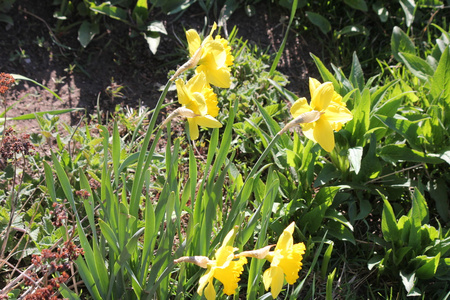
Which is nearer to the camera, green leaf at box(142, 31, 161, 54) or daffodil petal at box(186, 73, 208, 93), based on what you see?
daffodil petal at box(186, 73, 208, 93)

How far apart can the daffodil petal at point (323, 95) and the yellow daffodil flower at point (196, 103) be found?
0.27 m

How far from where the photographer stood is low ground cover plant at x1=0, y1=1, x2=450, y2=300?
145 cm

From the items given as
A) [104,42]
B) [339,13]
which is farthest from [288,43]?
[104,42]

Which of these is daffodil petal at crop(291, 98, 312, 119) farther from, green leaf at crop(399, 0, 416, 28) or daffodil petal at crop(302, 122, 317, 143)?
green leaf at crop(399, 0, 416, 28)

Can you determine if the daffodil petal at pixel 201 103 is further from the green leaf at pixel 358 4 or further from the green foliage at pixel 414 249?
the green leaf at pixel 358 4

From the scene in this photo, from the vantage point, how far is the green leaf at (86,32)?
2.67 meters

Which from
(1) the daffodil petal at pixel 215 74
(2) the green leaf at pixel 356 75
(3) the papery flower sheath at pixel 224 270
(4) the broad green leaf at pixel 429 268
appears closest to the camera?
(3) the papery flower sheath at pixel 224 270

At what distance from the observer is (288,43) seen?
308 cm

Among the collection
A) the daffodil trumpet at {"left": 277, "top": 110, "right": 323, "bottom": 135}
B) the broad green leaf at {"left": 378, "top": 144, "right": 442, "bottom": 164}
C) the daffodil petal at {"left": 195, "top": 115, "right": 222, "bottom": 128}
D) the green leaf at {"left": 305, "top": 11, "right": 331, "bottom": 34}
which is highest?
the daffodil trumpet at {"left": 277, "top": 110, "right": 323, "bottom": 135}

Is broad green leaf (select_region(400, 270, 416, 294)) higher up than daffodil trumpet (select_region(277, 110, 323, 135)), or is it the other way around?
daffodil trumpet (select_region(277, 110, 323, 135))

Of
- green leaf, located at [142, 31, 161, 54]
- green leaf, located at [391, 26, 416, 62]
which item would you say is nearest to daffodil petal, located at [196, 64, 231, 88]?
green leaf, located at [142, 31, 161, 54]

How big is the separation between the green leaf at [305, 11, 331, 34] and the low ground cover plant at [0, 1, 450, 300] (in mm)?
644

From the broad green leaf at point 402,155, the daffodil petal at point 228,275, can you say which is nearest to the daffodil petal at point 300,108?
the daffodil petal at point 228,275

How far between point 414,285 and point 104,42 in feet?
6.67
